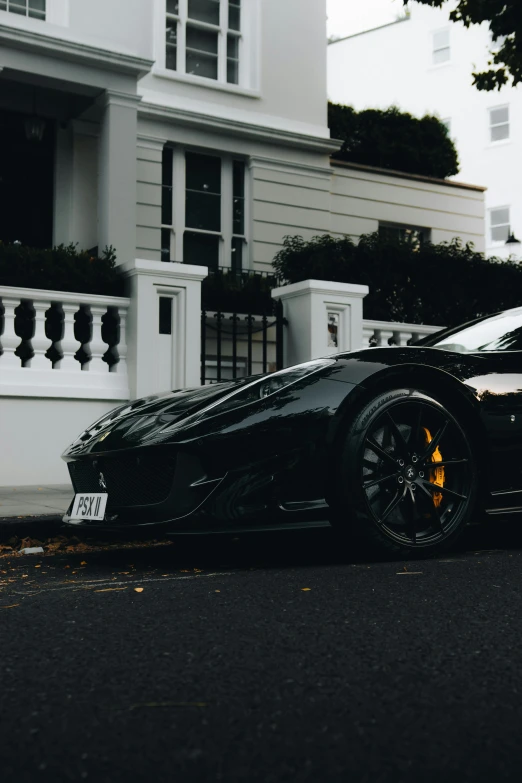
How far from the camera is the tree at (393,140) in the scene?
1747 cm

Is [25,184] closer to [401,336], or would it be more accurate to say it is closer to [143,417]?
[401,336]

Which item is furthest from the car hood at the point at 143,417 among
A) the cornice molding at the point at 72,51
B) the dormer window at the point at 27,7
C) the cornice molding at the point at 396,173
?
the cornice molding at the point at 396,173

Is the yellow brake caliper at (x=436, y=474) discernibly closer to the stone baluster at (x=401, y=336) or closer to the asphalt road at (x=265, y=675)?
the asphalt road at (x=265, y=675)

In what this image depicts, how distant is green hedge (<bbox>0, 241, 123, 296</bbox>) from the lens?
339 inches

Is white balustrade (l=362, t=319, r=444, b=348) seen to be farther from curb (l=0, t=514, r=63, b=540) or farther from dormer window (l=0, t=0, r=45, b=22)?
dormer window (l=0, t=0, r=45, b=22)

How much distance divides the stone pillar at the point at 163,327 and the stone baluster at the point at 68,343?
0.50m

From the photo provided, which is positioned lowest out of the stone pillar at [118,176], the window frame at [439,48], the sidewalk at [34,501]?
the sidewalk at [34,501]

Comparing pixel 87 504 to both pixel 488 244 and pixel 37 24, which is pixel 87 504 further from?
pixel 488 244

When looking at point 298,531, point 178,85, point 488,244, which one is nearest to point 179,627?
point 298,531

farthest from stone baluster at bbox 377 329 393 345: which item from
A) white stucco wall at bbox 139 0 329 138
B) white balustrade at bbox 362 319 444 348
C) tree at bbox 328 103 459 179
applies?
tree at bbox 328 103 459 179

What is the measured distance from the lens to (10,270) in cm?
859

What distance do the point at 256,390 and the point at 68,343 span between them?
167 inches

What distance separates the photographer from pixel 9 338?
810cm

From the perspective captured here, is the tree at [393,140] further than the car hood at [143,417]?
Yes
